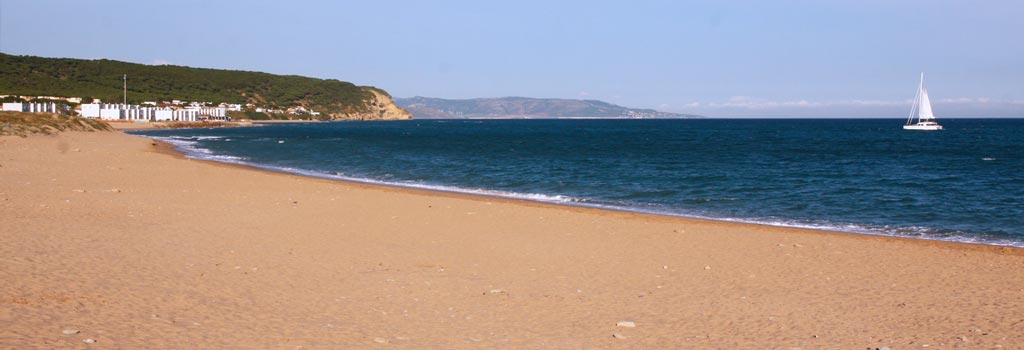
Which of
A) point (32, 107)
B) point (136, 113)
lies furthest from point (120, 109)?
point (32, 107)

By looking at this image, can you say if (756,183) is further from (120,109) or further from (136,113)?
(136,113)

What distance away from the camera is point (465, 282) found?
9734 mm

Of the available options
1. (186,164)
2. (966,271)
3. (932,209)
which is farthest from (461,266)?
(186,164)

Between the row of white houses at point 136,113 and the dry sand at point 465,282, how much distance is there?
100174mm

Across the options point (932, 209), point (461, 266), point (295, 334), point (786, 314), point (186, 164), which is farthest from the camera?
point (186, 164)

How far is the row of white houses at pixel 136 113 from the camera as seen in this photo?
106 meters

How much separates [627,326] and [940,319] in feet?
11.0

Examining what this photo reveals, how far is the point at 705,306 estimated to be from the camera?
884cm

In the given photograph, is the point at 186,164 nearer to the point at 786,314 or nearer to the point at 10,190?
the point at 10,190

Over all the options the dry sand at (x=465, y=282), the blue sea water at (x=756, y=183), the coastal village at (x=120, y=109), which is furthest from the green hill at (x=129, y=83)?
the dry sand at (x=465, y=282)

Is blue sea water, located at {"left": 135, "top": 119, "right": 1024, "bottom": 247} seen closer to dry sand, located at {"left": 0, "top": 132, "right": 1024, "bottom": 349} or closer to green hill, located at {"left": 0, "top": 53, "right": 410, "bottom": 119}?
dry sand, located at {"left": 0, "top": 132, "right": 1024, "bottom": 349}

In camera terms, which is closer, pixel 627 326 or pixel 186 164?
pixel 627 326

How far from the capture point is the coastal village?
102m

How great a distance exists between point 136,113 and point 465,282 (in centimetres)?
11939
